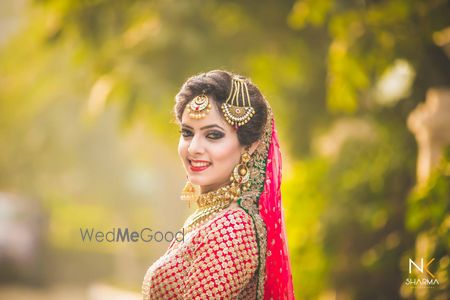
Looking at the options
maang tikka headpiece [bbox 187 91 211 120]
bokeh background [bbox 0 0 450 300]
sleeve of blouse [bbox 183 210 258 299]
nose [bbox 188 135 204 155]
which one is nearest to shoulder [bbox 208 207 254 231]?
sleeve of blouse [bbox 183 210 258 299]

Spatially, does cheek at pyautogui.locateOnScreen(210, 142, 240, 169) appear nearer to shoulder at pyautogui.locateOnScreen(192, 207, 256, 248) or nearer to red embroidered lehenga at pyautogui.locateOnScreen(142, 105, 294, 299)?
red embroidered lehenga at pyautogui.locateOnScreen(142, 105, 294, 299)

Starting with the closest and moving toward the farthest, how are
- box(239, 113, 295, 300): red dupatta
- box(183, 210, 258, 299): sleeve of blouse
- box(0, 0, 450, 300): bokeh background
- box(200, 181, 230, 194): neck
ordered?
box(183, 210, 258, 299): sleeve of blouse, box(239, 113, 295, 300): red dupatta, box(200, 181, 230, 194): neck, box(0, 0, 450, 300): bokeh background

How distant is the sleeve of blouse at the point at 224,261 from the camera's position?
247 centimetres

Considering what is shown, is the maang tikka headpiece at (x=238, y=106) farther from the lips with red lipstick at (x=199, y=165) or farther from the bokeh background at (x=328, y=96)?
the bokeh background at (x=328, y=96)

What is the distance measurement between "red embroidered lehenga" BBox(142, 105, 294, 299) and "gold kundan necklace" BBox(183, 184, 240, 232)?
33 millimetres

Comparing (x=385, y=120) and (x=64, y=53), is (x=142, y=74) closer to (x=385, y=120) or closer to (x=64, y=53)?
(x=385, y=120)

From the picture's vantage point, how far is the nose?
8.69 feet

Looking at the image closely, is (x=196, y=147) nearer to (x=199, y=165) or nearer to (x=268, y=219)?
(x=199, y=165)

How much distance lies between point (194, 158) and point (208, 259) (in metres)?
0.43

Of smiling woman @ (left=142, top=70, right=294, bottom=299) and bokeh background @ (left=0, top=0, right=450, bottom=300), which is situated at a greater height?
bokeh background @ (left=0, top=0, right=450, bottom=300)

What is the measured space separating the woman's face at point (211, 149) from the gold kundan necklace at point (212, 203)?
5 cm

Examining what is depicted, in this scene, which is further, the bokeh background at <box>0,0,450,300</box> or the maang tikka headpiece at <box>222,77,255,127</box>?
the bokeh background at <box>0,0,450,300</box>

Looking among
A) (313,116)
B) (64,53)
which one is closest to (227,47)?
(313,116)

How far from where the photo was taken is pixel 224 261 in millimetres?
2484
